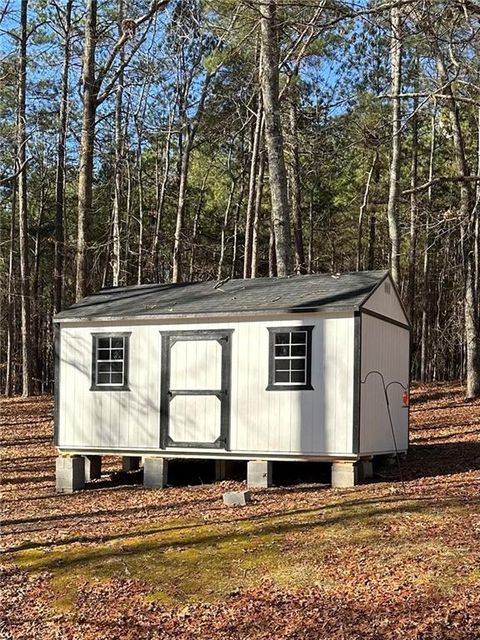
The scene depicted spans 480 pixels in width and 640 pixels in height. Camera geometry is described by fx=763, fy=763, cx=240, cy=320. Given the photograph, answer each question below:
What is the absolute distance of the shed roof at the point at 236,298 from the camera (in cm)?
1112

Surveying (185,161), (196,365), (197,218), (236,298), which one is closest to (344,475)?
(196,365)

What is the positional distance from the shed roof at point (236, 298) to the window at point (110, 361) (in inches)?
13.7

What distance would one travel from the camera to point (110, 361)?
40.2ft

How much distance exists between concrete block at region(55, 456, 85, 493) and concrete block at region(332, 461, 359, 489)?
4.22m

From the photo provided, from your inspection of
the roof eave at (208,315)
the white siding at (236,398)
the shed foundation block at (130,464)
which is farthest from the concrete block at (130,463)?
the roof eave at (208,315)

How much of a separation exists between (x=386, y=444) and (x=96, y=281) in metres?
25.2

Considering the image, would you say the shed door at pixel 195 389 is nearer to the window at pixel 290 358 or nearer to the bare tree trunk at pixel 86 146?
the window at pixel 290 358

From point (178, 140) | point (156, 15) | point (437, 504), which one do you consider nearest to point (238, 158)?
point (178, 140)

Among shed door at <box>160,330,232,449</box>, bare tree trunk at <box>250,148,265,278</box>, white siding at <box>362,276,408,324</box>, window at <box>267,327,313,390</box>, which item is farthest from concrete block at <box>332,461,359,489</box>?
bare tree trunk at <box>250,148,265,278</box>

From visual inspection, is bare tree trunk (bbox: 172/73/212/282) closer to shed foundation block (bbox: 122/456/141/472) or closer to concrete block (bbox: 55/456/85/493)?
shed foundation block (bbox: 122/456/141/472)

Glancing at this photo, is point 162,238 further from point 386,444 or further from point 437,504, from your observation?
point 437,504

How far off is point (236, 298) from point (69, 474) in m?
3.90

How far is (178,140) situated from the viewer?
32.0 meters

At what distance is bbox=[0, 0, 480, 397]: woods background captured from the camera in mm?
10820
